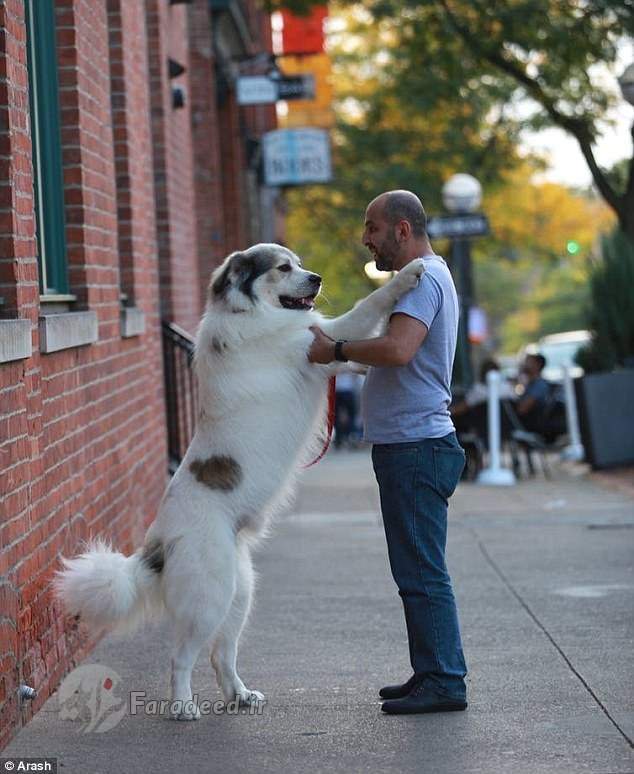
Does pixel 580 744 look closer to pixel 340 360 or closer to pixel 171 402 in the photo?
pixel 340 360

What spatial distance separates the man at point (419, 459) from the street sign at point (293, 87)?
13.3 meters

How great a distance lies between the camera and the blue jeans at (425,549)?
19.4 ft

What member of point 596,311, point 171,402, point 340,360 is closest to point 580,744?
point 340,360

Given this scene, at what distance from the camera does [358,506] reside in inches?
568

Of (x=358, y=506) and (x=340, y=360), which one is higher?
(x=340, y=360)

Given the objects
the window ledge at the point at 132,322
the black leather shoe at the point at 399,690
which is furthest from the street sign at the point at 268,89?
the black leather shoe at the point at 399,690

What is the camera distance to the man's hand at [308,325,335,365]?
19.3ft

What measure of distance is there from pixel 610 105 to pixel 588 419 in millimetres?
6762

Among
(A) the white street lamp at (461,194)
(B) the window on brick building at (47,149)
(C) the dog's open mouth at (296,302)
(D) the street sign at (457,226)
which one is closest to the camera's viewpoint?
(C) the dog's open mouth at (296,302)

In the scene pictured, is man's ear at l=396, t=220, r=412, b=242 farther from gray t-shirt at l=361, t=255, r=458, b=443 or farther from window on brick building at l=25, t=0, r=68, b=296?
window on brick building at l=25, t=0, r=68, b=296

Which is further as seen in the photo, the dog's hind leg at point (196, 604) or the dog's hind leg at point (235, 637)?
the dog's hind leg at point (235, 637)

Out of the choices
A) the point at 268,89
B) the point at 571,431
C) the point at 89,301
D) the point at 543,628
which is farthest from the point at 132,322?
the point at 571,431

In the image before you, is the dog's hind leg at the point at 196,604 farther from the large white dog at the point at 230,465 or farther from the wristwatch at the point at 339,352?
the wristwatch at the point at 339,352

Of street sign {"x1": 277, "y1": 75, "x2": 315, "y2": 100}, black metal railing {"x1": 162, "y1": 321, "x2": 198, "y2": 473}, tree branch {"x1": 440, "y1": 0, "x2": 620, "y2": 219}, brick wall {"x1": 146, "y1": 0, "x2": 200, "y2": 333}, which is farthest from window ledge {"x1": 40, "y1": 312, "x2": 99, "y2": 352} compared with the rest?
tree branch {"x1": 440, "y1": 0, "x2": 620, "y2": 219}
